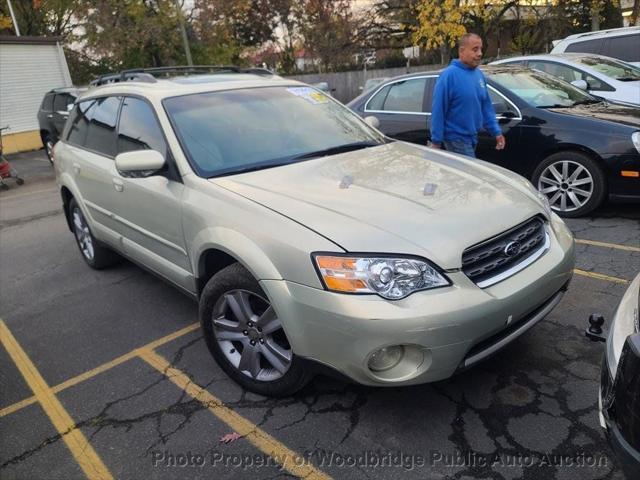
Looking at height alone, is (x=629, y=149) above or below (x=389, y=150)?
below

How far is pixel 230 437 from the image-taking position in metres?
2.50

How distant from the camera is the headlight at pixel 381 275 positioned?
2.13 meters

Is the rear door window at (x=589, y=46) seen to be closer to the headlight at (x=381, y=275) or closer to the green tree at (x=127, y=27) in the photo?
the headlight at (x=381, y=275)

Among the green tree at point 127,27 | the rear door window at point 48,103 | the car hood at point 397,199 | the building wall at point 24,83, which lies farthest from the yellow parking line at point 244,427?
the green tree at point 127,27

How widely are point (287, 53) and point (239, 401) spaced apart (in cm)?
3254

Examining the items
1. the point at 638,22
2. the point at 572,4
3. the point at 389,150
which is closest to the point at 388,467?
the point at 389,150

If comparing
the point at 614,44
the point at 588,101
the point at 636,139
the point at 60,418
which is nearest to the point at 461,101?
the point at 636,139

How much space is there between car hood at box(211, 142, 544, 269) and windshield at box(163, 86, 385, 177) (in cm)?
16

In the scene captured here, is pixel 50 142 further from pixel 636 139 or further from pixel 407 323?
pixel 407 323

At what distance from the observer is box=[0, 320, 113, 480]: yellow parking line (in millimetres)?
2402

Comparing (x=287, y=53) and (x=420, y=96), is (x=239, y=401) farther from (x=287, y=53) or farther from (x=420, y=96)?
(x=287, y=53)

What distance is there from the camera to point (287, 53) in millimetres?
32562

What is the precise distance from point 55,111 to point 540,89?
10828 mm

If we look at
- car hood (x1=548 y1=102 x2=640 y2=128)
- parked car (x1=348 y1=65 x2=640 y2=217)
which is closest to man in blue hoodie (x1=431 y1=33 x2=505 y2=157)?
parked car (x1=348 y1=65 x2=640 y2=217)
